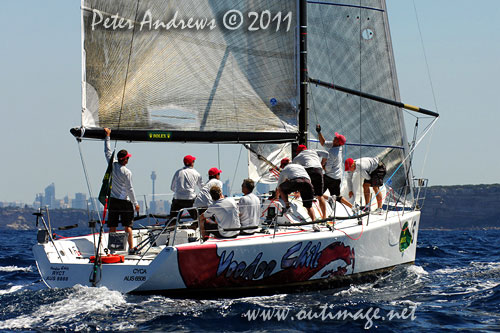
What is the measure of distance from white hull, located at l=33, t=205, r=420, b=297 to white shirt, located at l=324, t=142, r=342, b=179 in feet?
3.84

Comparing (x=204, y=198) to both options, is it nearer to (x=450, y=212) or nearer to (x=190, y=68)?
(x=190, y=68)

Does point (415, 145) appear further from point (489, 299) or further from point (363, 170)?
point (489, 299)

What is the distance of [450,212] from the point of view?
140 metres

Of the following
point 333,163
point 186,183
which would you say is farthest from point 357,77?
point 186,183

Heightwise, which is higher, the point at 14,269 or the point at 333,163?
the point at 333,163

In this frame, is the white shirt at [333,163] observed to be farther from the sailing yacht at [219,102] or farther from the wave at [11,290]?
the wave at [11,290]

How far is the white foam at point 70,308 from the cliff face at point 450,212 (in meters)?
122

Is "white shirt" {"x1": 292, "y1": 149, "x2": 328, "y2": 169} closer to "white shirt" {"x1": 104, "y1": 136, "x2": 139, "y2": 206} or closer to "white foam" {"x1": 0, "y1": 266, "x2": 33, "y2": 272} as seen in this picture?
"white shirt" {"x1": 104, "y1": 136, "x2": 139, "y2": 206}

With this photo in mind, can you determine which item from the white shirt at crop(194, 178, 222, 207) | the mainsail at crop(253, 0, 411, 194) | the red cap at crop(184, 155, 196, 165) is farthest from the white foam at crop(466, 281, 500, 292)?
the red cap at crop(184, 155, 196, 165)

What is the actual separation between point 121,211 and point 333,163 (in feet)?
12.0

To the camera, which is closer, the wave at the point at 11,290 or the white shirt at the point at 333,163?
the wave at the point at 11,290

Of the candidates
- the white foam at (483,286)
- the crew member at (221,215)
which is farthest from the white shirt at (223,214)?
the white foam at (483,286)

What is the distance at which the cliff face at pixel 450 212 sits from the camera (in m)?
133

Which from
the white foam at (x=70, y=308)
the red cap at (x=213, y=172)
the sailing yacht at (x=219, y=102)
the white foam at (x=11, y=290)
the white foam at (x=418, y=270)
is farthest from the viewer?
the white foam at (x=418, y=270)
